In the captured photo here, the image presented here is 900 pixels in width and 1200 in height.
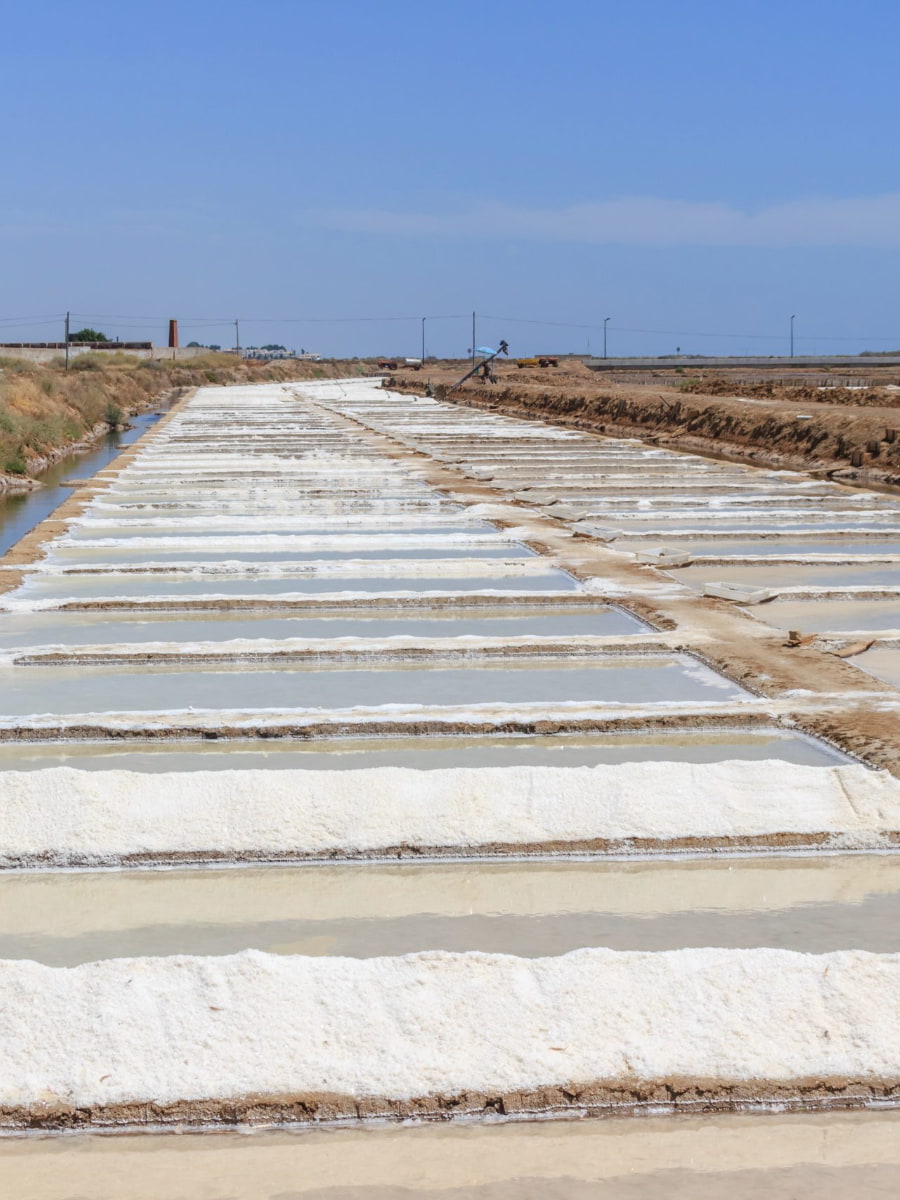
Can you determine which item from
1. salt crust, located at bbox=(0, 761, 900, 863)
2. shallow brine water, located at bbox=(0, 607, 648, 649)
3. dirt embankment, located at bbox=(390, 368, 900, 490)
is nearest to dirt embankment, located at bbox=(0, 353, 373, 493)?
dirt embankment, located at bbox=(390, 368, 900, 490)

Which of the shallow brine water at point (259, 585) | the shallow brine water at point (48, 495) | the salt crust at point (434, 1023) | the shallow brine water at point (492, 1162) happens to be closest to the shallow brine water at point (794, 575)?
the shallow brine water at point (259, 585)

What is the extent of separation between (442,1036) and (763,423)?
18.7 meters

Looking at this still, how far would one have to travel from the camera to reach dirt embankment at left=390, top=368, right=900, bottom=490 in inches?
666

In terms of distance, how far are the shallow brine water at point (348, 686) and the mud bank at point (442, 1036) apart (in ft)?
7.65

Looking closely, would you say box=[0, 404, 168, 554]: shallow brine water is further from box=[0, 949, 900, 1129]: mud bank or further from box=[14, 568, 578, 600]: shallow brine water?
box=[0, 949, 900, 1129]: mud bank

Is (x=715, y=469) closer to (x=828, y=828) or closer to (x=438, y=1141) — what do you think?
(x=828, y=828)

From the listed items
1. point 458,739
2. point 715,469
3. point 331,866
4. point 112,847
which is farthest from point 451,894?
point 715,469

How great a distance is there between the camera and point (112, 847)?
12.2ft

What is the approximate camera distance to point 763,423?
20547 millimetres

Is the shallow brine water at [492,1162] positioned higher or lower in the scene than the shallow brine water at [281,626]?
lower

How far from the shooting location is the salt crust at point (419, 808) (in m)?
3.76

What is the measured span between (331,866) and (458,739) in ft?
3.80

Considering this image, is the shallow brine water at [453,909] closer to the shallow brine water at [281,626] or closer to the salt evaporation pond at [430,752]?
the salt evaporation pond at [430,752]

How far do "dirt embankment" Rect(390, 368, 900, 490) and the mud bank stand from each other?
13539 mm
